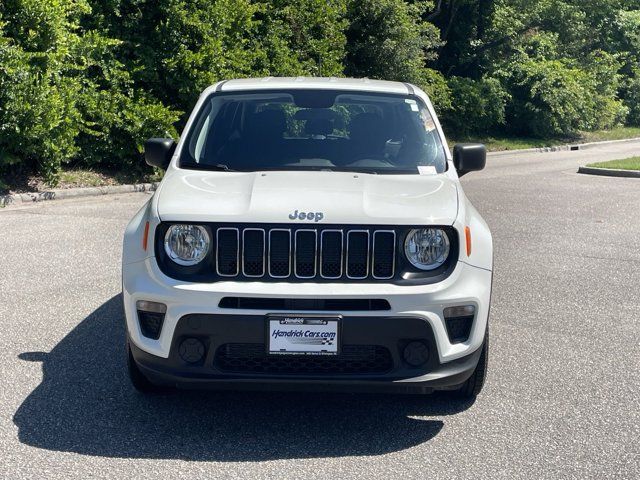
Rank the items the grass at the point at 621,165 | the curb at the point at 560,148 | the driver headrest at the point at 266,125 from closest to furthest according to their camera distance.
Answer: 1. the driver headrest at the point at 266,125
2. the grass at the point at 621,165
3. the curb at the point at 560,148

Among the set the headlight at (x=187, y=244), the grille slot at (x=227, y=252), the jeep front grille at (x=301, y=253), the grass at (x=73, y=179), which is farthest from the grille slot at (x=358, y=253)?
the grass at (x=73, y=179)

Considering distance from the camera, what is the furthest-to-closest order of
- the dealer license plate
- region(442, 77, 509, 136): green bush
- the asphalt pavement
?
1. region(442, 77, 509, 136): green bush
2. the dealer license plate
3. the asphalt pavement

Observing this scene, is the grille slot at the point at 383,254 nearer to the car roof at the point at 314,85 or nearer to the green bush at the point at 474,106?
the car roof at the point at 314,85

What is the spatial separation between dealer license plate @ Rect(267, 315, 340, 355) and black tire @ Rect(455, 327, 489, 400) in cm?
94

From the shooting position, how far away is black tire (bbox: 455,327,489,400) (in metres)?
5.24

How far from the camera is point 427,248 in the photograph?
488 cm

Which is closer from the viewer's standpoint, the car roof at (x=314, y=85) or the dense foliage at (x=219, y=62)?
the car roof at (x=314, y=85)

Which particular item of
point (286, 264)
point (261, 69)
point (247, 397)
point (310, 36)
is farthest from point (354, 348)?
point (310, 36)

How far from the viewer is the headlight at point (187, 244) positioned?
4.83 metres

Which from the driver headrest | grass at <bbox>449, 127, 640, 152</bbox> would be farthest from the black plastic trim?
grass at <bbox>449, 127, 640, 152</bbox>

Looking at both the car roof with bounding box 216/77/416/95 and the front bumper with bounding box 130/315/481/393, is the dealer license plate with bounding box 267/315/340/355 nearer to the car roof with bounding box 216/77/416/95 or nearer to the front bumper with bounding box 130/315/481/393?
the front bumper with bounding box 130/315/481/393

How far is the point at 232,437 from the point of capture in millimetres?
4855

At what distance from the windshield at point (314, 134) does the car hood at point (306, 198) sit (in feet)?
1.02

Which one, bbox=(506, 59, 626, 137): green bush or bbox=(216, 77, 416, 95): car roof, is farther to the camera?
bbox=(506, 59, 626, 137): green bush
